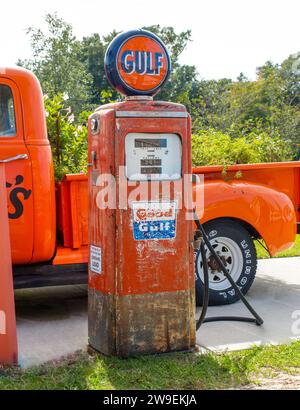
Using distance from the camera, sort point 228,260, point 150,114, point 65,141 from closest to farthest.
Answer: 1. point 150,114
2. point 65,141
3. point 228,260

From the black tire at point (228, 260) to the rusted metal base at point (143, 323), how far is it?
140cm

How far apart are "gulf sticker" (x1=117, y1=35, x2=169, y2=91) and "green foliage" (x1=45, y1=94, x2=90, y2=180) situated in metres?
1.59

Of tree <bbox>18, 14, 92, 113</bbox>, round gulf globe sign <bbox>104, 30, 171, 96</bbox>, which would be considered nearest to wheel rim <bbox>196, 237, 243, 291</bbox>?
round gulf globe sign <bbox>104, 30, 171, 96</bbox>

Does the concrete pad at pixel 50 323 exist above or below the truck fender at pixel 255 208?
below

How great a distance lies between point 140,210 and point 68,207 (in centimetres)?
145

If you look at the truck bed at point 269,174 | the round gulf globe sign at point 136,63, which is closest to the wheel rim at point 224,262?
the truck bed at point 269,174

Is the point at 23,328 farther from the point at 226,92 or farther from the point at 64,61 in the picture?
the point at 226,92

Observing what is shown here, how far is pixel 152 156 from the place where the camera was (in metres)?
4.23

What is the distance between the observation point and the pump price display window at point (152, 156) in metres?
4.20

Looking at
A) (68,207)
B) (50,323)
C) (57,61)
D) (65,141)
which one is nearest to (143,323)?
(50,323)

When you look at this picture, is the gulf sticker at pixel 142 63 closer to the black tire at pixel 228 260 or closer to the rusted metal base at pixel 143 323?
the rusted metal base at pixel 143 323

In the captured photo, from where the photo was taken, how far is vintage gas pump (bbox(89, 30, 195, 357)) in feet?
13.7

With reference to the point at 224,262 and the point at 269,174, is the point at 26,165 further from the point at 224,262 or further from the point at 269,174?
the point at 269,174
